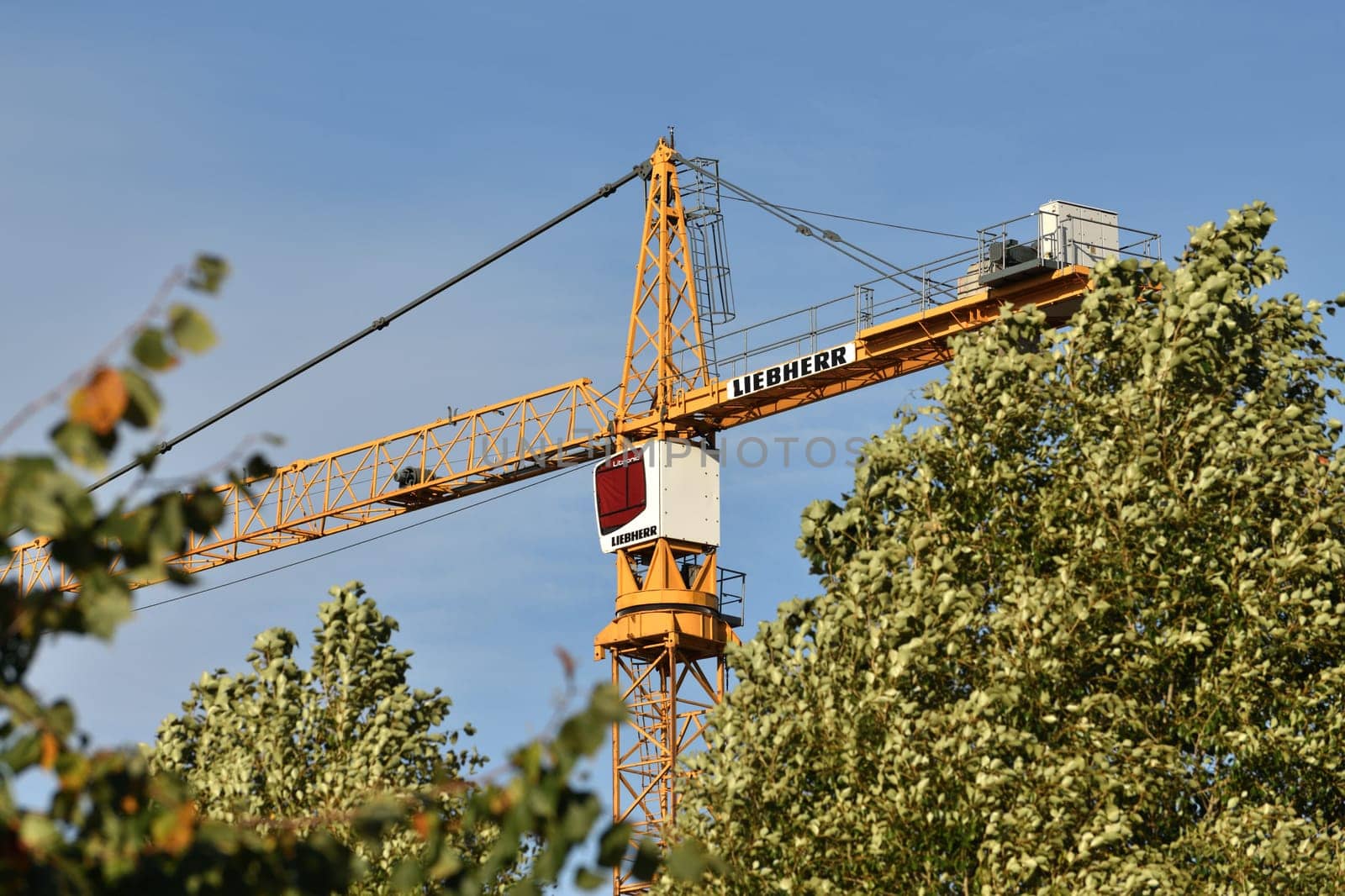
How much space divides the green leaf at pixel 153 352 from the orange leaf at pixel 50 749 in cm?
171

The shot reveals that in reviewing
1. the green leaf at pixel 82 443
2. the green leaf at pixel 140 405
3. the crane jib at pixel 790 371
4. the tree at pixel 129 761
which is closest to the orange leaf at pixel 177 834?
the tree at pixel 129 761

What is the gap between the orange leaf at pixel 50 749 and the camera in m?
8.22

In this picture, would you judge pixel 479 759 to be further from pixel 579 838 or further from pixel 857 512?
pixel 579 838

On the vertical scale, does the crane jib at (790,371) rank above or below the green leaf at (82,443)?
above

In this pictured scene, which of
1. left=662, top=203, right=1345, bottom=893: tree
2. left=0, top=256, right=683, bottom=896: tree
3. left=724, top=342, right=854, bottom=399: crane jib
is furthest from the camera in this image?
left=724, top=342, right=854, bottom=399: crane jib

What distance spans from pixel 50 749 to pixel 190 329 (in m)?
1.98

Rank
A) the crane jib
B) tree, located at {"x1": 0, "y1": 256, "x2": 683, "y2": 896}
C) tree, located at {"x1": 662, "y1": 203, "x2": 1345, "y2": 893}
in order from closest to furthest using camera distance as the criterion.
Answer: tree, located at {"x1": 0, "y1": 256, "x2": 683, "y2": 896}
tree, located at {"x1": 662, "y1": 203, "x2": 1345, "y2": 893}
the crane jib

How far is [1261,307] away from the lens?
2712 cm


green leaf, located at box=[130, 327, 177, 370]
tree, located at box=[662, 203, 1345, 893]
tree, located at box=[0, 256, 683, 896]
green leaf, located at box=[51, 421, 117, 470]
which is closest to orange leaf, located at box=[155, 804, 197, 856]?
tree, located at box=[0, 256, 683, 896]

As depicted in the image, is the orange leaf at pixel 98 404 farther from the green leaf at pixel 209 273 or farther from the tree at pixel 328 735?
the tree at pixel 328 735

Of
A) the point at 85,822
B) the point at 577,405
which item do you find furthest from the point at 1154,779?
the point at 577,405

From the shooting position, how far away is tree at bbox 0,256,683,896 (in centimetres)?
793

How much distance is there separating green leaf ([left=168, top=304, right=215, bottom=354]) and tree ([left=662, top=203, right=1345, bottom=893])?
14.3 meters

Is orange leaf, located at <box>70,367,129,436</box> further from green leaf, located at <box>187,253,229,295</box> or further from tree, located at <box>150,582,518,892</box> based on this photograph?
tree, located at <box>150,582,518,892</box>
